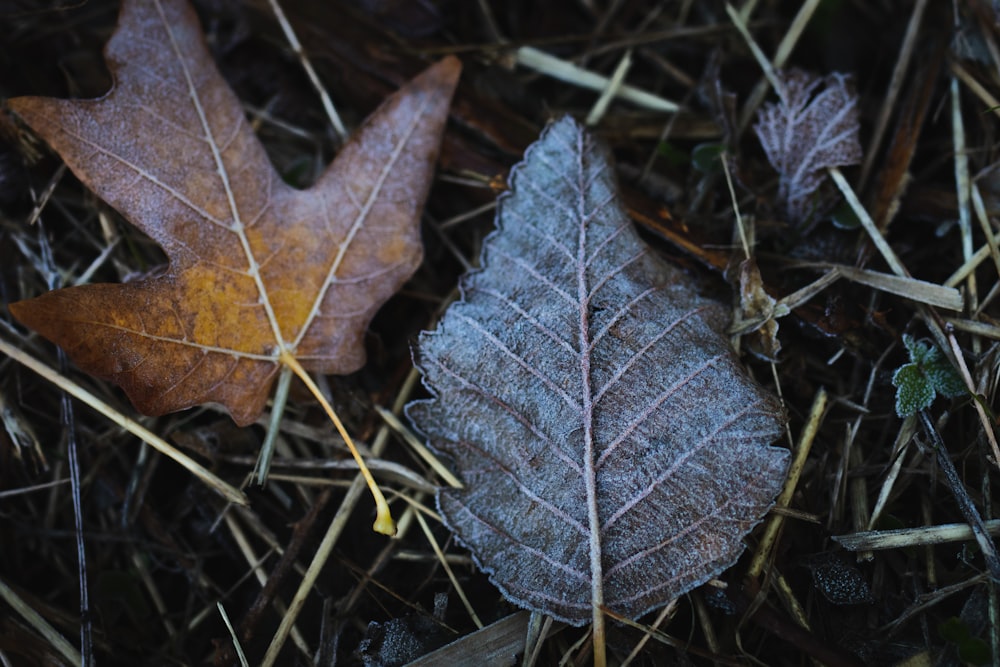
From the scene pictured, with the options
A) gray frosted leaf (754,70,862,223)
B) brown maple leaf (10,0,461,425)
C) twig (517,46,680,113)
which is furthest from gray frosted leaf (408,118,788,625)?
twig (517,46,680,113)

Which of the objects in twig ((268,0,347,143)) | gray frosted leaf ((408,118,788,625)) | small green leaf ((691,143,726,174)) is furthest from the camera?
twig ((268,0,347,143))

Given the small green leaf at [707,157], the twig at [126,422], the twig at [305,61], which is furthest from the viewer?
the twig at [305,61]

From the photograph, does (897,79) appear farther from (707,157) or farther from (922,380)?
(922,380)

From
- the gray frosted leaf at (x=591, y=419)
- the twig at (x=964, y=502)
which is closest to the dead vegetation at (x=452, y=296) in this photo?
the twig at (x=964, y=502)

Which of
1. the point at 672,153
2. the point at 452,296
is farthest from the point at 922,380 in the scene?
the point at 452,296

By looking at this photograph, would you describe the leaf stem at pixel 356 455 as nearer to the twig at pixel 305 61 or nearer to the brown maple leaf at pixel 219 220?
the brown maple leaf at pixel 219 220

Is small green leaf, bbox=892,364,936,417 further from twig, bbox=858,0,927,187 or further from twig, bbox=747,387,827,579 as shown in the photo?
twig, bbox=858,0,927,187

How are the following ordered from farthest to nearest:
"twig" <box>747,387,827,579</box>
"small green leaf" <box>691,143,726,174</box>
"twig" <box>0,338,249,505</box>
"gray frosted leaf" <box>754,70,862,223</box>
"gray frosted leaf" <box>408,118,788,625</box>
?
1. "small green leaf" <box>691,143,726,174</box>
2. "gray frosted leaf" <box>754,70,862,223</box>
3. "twig" <box>0,338,249,505</box>
4. "twig" <box>747,387,827,579</box>
5. "gray frosted leaf" <box>408,118,788,625</box>
